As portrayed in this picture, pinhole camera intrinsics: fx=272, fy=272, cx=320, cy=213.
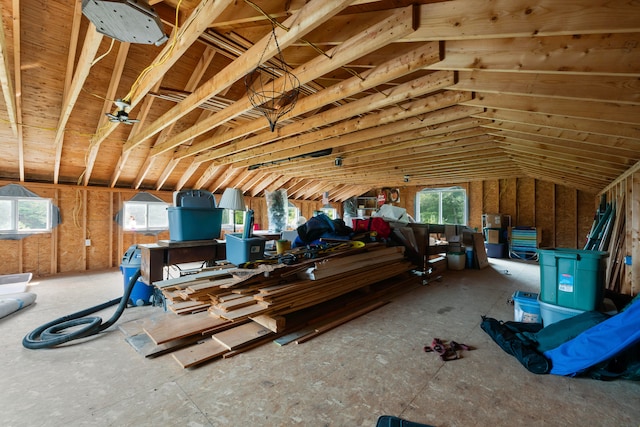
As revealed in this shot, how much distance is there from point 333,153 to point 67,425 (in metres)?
5.71

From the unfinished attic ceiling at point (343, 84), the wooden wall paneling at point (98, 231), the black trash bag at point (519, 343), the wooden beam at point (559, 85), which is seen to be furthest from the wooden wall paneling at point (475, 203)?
the wooden wall paneling at point (98, 231)

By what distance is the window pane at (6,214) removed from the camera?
5.70 meters

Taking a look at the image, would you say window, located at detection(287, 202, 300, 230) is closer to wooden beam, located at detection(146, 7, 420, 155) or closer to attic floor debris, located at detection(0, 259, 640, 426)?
wooden beam, located at detection(146, 7, 420, 155)

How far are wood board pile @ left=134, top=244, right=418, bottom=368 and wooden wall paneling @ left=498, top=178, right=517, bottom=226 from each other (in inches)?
296

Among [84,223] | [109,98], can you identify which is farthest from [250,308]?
[84,223]

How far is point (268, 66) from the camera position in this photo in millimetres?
2902

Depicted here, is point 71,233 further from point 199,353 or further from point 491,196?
point 491,196

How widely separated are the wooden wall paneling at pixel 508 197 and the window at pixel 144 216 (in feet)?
33.8

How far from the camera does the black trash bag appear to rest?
2.17 metres

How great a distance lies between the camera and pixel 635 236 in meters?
3.40

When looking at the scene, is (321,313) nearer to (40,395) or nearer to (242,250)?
(242,250)

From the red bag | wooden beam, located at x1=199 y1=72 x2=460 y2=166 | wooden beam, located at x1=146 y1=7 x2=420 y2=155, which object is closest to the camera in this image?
wooden beam, located at x1=146 y1=7 x2=420 y2=155

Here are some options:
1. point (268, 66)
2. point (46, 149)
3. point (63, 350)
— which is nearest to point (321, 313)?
point (63, 350)

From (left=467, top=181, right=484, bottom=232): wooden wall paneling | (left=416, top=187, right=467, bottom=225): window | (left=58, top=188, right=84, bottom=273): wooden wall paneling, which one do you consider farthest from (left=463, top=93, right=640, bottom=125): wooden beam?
(left=58, top=188, right=84, bottom=273): wooden wall paneling
